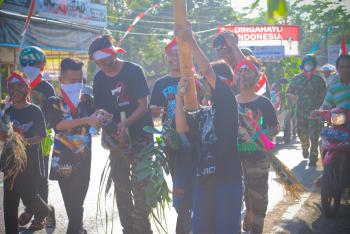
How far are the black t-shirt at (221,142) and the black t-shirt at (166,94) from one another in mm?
1581

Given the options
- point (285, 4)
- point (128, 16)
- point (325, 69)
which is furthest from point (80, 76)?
point (128, 16)

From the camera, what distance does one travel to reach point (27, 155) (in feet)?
17.7

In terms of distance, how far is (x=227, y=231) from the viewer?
359cm

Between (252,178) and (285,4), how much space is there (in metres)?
3.39

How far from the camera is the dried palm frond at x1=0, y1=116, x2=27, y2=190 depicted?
507 centimetres

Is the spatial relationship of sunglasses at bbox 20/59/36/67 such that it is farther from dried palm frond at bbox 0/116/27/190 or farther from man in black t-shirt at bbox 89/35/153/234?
man in black t-shirt at bbox 89/35/153/234

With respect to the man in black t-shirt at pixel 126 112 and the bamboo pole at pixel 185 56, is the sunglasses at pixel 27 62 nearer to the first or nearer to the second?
the man in black t-shirt at pixel 126 112

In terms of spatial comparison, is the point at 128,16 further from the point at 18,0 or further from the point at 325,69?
the point at 325,69

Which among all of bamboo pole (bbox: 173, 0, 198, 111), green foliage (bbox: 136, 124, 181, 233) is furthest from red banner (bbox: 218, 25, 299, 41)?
bamboo pole (bbox: 173, 0, 198, 111)

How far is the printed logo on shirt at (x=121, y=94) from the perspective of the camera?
490 centimetres

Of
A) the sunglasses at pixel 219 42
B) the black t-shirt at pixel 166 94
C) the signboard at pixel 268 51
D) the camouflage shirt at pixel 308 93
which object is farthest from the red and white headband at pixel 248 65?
the signboard at pixel 268 51

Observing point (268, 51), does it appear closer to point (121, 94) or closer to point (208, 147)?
point (121, 94)

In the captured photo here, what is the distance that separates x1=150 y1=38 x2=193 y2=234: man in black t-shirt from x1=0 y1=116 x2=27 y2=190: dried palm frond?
134 cm

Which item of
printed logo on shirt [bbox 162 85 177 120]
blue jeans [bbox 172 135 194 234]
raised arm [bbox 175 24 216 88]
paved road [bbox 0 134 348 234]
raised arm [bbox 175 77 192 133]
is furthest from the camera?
paved road [bbox 0 134 348 234]
